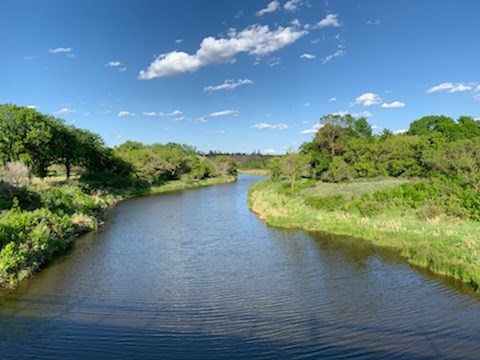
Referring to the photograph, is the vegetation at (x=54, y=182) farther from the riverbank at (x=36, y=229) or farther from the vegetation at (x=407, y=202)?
the vegetation at (x=407, y=202)

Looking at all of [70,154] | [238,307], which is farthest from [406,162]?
[70,154]

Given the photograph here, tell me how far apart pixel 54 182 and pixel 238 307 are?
47753mm

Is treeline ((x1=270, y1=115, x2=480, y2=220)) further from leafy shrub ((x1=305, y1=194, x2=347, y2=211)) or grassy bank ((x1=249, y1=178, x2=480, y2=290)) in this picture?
grassy bank ((x1=249, y1=178, x2=480, y2=290))

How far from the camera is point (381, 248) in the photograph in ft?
74.4

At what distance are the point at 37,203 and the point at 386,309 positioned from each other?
2621 cm

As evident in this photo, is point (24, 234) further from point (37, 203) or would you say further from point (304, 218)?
point (304, 218)

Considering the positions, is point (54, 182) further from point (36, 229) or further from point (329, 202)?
point (329, 202)

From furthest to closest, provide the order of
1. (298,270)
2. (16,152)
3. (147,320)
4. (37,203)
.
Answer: (16,152)
(37,203)
(298,270)
(147,320)

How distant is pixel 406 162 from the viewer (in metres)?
48.2

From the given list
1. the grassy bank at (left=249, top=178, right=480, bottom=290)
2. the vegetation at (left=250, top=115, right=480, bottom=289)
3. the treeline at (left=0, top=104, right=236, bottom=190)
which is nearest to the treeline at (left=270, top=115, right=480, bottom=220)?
the vegetation at (left=250, top=115, right=480, bottom=289)

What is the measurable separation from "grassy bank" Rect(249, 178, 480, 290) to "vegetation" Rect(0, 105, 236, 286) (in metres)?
17.5

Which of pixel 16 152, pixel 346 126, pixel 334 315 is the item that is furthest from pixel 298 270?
pixel 346 126

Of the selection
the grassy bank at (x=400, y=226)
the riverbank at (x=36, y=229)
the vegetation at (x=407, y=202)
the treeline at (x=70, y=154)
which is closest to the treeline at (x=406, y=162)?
the vegetation at (x=407, y=202)

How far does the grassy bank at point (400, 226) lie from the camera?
18031 millimetres
